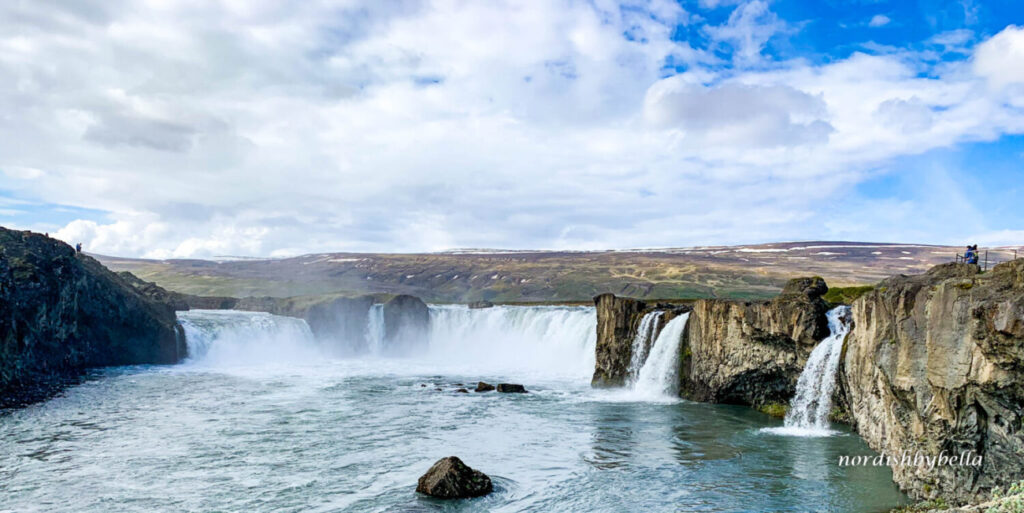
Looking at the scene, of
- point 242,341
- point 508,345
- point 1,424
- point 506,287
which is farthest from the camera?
point 506,287

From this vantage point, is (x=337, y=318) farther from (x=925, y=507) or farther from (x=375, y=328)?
(x=925, y=507)

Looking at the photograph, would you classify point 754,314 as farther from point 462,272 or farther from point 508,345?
point 462,272

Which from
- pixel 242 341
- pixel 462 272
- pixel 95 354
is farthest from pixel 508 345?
pixel 462 272

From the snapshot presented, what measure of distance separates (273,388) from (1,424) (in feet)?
52.5

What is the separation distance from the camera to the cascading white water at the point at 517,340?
5606 cm

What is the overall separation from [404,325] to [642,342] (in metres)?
41.6

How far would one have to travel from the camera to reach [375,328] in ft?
250

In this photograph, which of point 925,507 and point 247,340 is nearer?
point 925,507

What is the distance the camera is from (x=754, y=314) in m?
32.3

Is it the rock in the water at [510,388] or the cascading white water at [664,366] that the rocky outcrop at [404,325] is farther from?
the cascading white water at [664,366]

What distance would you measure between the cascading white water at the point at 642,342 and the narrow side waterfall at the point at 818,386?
11303 mm

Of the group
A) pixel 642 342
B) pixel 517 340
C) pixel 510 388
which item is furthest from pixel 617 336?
pixel 517 340

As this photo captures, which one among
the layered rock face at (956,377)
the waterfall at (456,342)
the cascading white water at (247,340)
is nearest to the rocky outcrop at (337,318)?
the waterfall at (456,342)

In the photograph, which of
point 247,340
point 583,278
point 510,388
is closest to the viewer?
point 510,388
